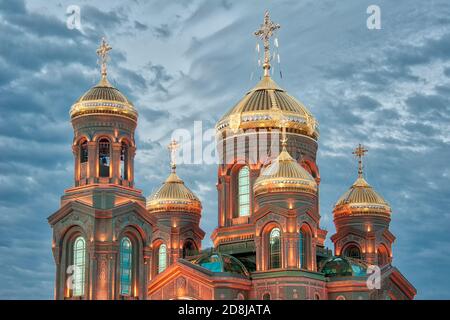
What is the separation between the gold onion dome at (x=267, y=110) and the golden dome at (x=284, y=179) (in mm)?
4766

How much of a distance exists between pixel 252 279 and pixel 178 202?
9.70 m

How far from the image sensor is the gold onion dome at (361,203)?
218ft

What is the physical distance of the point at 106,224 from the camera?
52094 millimetres

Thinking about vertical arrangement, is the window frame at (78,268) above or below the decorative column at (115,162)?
below

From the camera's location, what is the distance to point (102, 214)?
171ft

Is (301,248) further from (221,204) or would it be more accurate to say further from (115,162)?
(115,162)

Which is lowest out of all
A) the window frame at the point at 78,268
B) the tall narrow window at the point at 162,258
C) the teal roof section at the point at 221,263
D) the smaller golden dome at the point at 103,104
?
the window frame at the point at 78,268

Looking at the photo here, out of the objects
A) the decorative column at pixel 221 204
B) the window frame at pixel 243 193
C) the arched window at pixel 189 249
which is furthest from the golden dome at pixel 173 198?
the window frame at pixel 243 193

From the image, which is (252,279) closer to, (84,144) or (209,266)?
(209,266)

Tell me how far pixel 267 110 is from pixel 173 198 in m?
8.23

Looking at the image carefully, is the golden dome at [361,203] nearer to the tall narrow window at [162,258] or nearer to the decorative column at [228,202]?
the decorative column at [228,202]

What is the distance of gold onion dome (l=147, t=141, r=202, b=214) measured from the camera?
6531 centimetres

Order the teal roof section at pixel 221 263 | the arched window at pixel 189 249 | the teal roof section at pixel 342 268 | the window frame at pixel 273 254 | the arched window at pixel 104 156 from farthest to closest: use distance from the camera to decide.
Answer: the arched window at pixel 189 249, the teal roof section at pixel 342 268, the teal roof section at pixel 221 263, the window frame at pixel 273 254, the arched window at pixel 104 156
